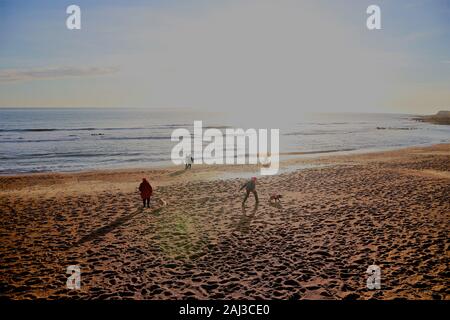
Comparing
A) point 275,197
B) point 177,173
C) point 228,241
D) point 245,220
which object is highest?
point 177,173

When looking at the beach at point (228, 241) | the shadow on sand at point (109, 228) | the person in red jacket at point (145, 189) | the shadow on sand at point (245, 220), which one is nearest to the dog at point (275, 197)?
the beach at point (228, 241)

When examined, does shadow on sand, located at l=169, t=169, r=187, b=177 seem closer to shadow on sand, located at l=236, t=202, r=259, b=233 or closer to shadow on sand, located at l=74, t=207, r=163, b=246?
shadow on sand, located at l=74, t=207, r=163, b=246

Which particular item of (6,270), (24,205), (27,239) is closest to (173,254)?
(6,270)

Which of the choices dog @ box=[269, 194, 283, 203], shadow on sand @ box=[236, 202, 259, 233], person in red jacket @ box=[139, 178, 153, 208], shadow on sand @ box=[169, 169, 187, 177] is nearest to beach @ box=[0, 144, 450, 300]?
shadow on sand @ box=[236, 202, 259, 233]

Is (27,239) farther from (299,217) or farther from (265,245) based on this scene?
(299,217)

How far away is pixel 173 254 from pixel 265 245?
3125mm

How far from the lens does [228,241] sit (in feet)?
34.6

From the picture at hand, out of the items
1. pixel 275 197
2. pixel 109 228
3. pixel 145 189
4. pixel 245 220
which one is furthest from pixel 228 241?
pixel 145 189

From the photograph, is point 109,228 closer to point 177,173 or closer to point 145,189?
point 145,189

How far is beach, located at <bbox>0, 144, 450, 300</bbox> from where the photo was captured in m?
7.60

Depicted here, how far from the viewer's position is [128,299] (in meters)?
7.14

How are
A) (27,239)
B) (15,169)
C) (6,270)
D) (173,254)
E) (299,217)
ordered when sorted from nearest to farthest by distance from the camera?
(6,270)
(173,254)
(27,239)
(299,217)
(15,169)
